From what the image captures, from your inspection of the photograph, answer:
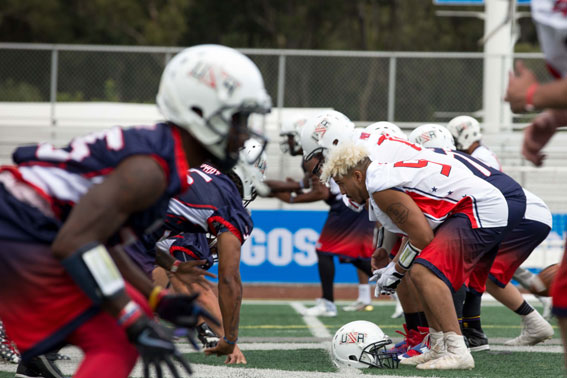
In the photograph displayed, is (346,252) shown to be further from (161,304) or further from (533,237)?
(161,304)

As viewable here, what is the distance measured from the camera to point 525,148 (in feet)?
11.7

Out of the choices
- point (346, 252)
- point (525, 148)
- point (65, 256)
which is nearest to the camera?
point (65, 256)

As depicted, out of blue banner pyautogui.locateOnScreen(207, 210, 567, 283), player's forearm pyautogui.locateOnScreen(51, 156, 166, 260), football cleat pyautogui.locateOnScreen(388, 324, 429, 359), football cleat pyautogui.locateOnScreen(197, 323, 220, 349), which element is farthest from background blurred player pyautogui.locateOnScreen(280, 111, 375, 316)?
player's forearm pyautogui.locateOnScreen(51, 156, 166, 260)

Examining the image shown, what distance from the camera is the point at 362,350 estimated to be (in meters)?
5.64

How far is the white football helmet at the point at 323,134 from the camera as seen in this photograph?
7270 millimetres

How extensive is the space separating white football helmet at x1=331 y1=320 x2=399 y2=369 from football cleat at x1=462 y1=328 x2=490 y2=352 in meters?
1.17

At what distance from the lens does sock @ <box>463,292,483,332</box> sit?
22.4 feet

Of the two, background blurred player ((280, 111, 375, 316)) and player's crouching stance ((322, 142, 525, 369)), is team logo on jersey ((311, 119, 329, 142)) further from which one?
background blurred player ((280, 111, 375, 316))

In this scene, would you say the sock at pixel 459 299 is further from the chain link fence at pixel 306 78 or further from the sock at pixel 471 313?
the chain link fence at pixel 306 78

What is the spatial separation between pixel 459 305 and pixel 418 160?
116 cm

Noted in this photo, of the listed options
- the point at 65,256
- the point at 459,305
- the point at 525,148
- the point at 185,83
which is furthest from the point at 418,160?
the point at 65,256

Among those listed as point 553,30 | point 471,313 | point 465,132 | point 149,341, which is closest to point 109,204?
point 149,341

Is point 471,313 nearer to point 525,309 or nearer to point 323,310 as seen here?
point 525,309

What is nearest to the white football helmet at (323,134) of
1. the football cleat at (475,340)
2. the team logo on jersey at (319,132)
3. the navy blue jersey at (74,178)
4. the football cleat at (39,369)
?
the team logo on jersey at (319,132)
